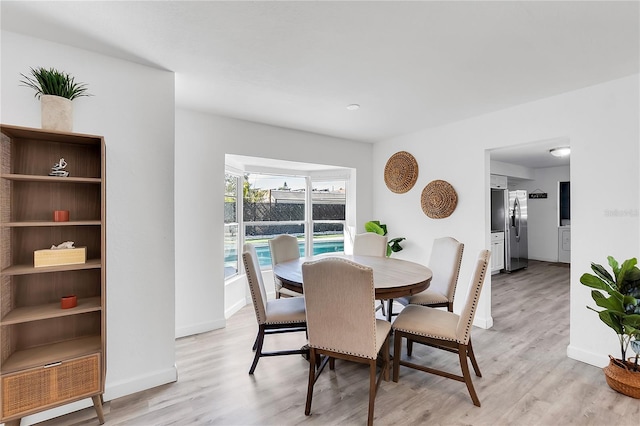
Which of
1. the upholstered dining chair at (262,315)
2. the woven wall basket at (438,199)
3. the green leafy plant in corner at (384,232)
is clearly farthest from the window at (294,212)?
the upholstered dining chair at (262,315)

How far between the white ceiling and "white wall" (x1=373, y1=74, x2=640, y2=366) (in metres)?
0.19

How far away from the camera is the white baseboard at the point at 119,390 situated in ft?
6.23

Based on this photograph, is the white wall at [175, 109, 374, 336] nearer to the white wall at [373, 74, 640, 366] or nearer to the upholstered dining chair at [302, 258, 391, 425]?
the upholstered dining chair at [302, 258, 391, 425]

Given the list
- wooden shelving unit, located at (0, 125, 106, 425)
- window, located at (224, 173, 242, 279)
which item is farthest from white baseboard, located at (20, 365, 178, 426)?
window, located at (224, 173, 242, 279)

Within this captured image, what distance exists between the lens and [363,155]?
4.76 meters

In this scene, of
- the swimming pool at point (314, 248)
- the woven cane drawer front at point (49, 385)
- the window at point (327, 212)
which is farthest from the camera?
the window at point (327, 212)

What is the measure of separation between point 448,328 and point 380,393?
26.9 inches

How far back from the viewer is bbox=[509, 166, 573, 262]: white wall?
7133 mm

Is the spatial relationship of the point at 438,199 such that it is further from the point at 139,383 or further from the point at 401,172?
the point at 139,383

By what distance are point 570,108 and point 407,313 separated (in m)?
2.38

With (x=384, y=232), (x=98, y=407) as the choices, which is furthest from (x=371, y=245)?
(x=98, y=407)

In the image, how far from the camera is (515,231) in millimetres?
6438

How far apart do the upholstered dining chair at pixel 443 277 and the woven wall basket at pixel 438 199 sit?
2.58ft

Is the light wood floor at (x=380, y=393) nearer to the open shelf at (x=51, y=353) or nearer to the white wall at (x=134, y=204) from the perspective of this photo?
the white wall at (x=134, y=204)
